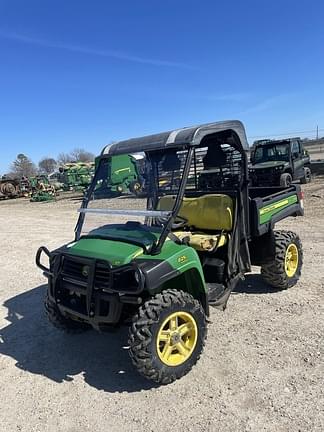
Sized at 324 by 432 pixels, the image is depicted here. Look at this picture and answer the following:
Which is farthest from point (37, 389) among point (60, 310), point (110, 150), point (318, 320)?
point (318, 320)

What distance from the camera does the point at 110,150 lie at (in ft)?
13.4

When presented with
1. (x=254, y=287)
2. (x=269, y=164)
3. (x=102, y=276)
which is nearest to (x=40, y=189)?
(x=269, y=164)

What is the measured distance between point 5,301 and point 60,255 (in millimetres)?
2361

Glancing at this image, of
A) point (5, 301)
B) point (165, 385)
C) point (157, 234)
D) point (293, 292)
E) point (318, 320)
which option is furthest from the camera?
point (5, 301)

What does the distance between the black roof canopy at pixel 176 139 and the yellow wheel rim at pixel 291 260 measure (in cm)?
165

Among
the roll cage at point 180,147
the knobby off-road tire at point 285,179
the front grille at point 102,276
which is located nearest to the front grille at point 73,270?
the front grille at point 102,276

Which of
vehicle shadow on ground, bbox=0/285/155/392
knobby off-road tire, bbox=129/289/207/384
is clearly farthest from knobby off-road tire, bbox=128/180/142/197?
vehicle shadow on ground, bbox=0/285/155/392

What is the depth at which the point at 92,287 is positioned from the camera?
320cm

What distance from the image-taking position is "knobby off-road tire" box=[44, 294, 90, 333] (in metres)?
3.76

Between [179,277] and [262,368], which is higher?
[179,277]

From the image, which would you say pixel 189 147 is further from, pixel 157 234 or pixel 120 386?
pixel 120 386

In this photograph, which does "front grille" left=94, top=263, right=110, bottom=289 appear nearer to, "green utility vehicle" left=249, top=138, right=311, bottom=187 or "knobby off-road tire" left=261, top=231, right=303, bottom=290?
"knobby off-road tire" left=261, top=231, right=303, bottom=290

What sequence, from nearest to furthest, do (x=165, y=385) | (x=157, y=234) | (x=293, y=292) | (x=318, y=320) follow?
(x=165, y=385) < (x=157, y=234) < (x=318, y=320) < (x=293, y=292)

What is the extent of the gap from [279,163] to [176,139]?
11.1 meters
